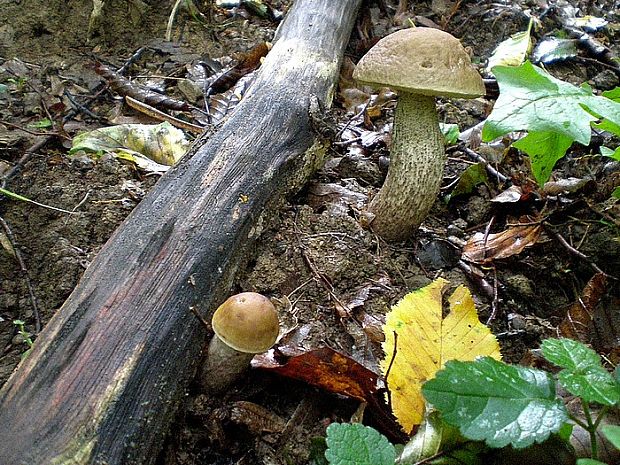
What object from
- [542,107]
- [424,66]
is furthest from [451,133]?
[542,107]

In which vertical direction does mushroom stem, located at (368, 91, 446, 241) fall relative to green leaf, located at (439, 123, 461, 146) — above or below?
above

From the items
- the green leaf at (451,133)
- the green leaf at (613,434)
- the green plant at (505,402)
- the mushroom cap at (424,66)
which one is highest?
the mushroom cap at (424,66)

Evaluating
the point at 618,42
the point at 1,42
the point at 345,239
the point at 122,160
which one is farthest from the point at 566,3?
the point at 1,42

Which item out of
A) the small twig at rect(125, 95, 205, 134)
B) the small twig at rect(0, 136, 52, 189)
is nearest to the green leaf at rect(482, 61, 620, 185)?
the small twig at rect(125, 95, 205, 134)

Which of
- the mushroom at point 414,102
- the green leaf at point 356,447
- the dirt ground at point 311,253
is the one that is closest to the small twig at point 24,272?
the dirt ground at point 311,253

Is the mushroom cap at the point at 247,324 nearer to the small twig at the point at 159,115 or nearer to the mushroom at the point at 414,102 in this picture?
the mushroom at the point at 414,102

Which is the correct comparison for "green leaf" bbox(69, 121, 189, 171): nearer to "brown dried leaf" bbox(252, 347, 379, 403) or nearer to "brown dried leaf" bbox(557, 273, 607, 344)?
"brown dried leaf" bbox(252, 347, 379, 403)
